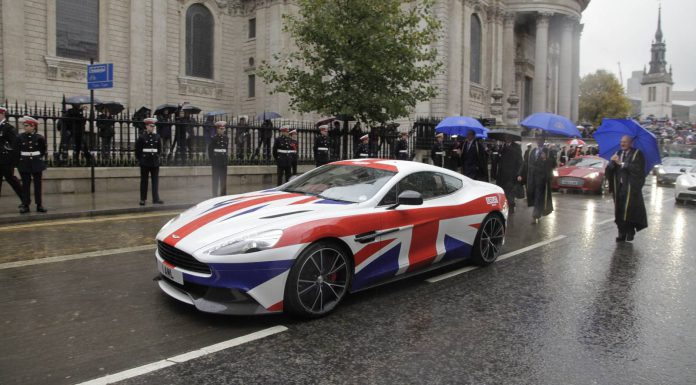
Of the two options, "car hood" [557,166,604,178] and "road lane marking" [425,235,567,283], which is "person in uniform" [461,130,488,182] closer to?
"road lane marking" [425,235,567,283]

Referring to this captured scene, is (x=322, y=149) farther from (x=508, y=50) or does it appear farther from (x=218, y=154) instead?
(x=508, y=50)

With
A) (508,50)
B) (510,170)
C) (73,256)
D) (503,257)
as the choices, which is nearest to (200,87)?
(510,170)

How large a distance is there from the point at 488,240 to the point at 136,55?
26769 millimetres

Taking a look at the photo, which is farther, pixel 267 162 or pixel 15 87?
pixel 15 87

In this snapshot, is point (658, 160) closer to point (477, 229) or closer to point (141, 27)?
point (477, 229)

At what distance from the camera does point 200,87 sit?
33.9 meters

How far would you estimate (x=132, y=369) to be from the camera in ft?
11.4

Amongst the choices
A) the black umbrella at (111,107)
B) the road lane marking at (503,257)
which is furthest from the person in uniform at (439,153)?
the black umbrella at (111,107)

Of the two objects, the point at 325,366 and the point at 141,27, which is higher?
the point at 141,27

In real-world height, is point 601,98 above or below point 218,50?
above

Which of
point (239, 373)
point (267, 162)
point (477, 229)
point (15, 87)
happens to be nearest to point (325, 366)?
point (239, 373)

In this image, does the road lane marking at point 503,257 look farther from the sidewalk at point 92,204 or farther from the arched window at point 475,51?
the arched window at point 475,51

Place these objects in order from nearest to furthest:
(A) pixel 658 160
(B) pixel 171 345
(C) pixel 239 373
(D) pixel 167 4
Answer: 1. (C) pixel 239 373
2. (B) pixel 171 345
3. (A) pixel 658 160
4. (D) pixel 167 4

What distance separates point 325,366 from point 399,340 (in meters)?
0.78
